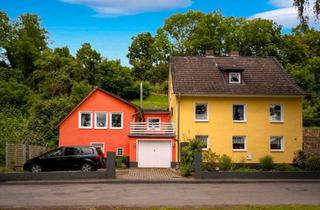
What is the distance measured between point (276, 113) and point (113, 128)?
13258 millimetres

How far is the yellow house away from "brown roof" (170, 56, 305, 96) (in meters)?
0.08

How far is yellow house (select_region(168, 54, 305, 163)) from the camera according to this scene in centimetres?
3806

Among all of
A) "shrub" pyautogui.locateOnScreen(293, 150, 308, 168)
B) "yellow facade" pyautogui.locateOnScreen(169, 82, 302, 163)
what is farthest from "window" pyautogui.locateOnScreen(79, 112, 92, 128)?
"shrub" pyautogui.locateOnScreen(293, 150, 308, 168)

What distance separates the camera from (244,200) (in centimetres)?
1817

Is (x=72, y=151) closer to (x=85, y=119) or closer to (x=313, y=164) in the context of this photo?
(x=85, y=119)

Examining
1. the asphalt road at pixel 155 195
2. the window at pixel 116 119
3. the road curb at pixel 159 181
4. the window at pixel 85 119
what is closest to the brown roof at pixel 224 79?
the window at pixel 116 119

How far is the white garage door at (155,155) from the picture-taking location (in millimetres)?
38719

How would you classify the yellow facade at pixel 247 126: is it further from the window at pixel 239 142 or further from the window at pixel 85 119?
the window at pixel 85 119

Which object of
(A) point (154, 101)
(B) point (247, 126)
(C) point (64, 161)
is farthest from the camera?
(A) point (154, 101)

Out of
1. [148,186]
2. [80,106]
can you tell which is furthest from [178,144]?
[148,186]

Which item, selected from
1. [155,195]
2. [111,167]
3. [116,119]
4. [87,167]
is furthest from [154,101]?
[155,195]

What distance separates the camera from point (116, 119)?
134ft

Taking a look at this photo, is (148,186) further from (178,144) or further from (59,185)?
(178,144)

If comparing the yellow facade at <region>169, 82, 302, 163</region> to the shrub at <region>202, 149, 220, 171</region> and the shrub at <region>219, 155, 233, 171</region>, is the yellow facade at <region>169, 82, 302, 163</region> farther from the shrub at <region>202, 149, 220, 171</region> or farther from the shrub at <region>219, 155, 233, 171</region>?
the shrub at <region>202, 149, 220, 171</region>
